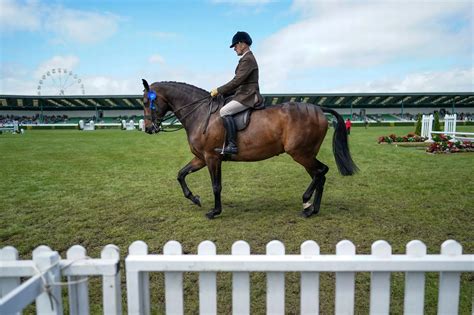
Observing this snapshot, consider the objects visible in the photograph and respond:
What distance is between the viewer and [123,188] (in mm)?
7098

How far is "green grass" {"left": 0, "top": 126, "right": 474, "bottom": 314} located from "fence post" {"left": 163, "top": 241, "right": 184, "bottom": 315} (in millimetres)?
730

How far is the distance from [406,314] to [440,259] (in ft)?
1.28

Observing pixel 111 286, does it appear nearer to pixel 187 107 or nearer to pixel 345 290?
pixel 345 290

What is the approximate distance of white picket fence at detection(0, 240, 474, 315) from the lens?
1.72 metres

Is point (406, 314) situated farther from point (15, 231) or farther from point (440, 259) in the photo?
point (15, 231)

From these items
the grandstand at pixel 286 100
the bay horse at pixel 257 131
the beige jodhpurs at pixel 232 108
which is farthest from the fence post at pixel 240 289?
the grandstand at pixel 286 100

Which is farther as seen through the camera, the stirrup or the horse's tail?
the horse's tail

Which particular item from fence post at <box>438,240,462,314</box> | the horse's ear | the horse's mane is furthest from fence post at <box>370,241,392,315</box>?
the horse's ear

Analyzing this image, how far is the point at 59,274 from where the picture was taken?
1673mm

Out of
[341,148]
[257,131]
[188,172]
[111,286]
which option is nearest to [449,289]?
[111,286]

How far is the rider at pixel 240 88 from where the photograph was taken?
4.73 metres

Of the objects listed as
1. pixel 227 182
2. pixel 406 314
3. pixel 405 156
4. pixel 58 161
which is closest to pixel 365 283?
pixel 406 314

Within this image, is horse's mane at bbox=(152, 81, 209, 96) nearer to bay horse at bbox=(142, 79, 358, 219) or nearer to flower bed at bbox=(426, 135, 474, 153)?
bay horse at bbox=(142, 79, 358, 219)

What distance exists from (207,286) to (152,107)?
3853mm
